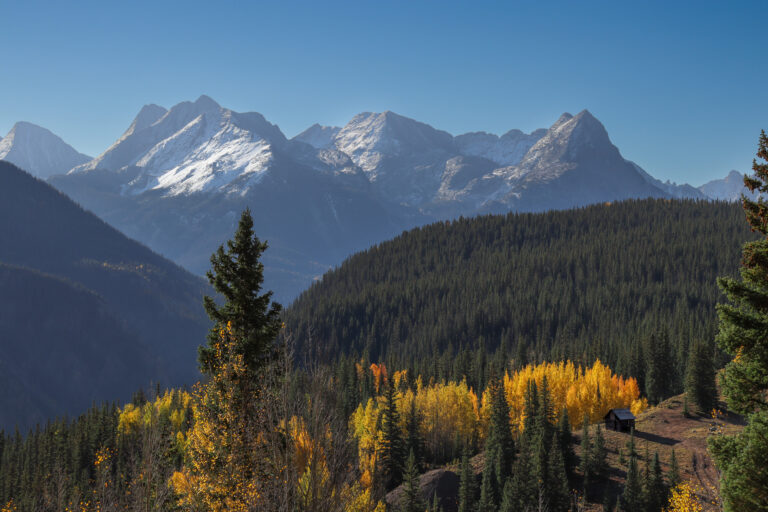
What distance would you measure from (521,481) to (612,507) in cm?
1000

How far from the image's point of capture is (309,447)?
21.0m

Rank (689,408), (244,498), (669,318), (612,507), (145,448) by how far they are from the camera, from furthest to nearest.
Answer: (669,318)
(689,408)
(612,507)
(145,448)
(244,498)

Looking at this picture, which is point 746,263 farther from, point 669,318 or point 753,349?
→ point 669,318

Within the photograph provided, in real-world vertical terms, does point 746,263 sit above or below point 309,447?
above

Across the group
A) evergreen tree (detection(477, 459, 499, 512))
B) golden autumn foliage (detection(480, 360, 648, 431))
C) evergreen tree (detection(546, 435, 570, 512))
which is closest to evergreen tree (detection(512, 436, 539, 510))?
evergreen tree (detection(546, 435, 570, 512))

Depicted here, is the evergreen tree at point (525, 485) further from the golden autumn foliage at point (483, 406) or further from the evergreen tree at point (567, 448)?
the golden autumn foliage at point (483, 406)

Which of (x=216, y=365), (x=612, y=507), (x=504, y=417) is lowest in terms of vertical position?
(x=612, y=507)

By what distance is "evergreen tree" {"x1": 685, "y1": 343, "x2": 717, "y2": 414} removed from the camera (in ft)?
292

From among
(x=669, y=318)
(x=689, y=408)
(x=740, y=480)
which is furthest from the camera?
(x=669, y=318)

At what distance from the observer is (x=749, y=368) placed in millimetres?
18594

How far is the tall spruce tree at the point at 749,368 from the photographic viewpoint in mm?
17766

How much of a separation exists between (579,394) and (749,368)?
94599mm

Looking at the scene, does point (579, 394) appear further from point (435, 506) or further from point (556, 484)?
point (435, 506)

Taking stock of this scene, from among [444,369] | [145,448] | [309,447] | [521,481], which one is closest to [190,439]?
[145,448]
